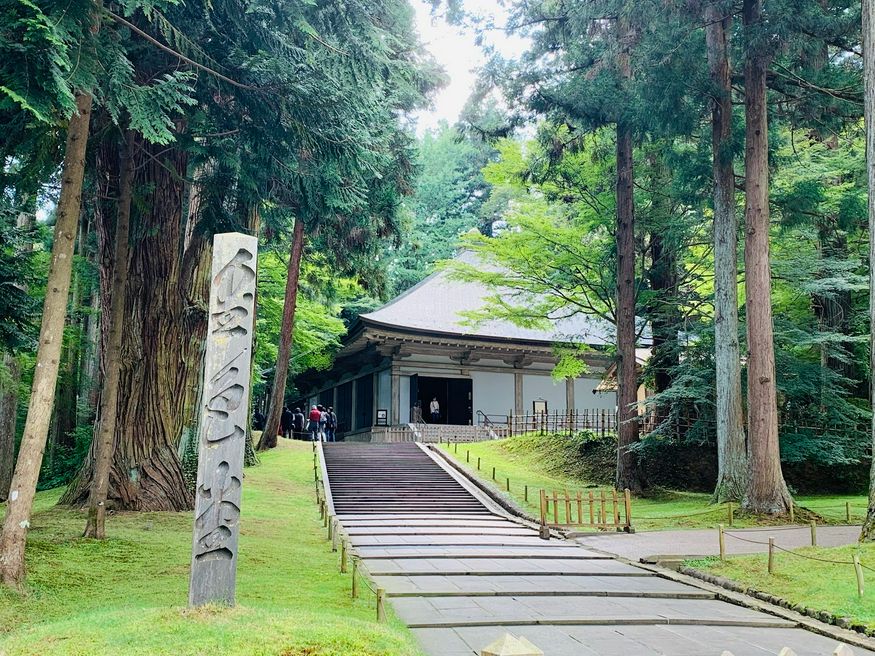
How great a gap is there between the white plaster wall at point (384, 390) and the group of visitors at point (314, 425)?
1.75 metres

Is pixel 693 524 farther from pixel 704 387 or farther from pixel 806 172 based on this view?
pixel 806 172

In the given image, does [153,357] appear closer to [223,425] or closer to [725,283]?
[223,425]

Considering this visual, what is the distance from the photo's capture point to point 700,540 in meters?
11.9

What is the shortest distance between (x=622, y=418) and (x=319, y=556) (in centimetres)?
1064

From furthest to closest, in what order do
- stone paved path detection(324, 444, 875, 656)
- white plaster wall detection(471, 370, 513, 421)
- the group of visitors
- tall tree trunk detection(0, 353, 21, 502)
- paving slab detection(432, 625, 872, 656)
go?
white plaster wall detection(471, 370, 513, 421) < the group of visitors < tall tree trunk detection(0, 353, 21, 502) < stone paved path detection(324, 444, 875, 656) < paving slab detection(432, 625, 872, 656)

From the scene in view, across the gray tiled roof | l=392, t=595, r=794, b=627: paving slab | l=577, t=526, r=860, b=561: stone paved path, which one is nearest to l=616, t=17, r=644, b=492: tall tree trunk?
l=577, t=526, r=860, b=561: stone paved path

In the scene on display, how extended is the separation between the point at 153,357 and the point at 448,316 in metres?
18.0

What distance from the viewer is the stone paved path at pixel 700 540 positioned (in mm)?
10797

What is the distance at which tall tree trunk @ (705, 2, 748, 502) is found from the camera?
47.4 feet

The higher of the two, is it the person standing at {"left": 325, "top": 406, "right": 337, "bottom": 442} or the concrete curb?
the person standing at {"left": 325, "top": 406, "right": 337, "bottom": 442}

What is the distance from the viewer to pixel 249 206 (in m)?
10.1

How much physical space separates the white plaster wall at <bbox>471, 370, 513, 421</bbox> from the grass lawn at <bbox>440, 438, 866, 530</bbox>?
4.59 metres

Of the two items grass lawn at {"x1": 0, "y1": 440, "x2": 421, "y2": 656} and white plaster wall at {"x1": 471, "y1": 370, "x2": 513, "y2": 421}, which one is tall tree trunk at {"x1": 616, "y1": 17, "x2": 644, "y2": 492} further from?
white plaster wall at {"x1": 471, "y1": 370, "x2": 513, "y2": 421}

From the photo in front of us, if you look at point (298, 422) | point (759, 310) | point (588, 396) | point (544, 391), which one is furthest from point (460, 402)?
point (759, 310)
